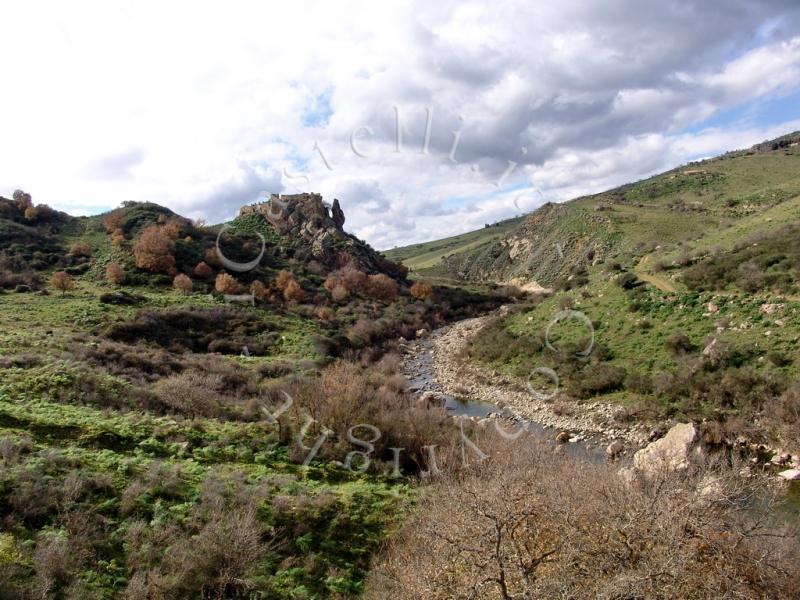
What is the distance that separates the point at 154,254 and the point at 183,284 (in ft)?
21.6

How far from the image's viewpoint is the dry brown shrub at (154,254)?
1864 inches

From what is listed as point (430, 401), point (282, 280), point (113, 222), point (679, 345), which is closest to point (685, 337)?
point (679, 345)

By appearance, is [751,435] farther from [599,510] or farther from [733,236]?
[733,236]

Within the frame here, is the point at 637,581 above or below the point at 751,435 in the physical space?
above

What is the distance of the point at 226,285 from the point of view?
45594 millimetres

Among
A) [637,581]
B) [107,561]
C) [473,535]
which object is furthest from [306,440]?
[637,581]

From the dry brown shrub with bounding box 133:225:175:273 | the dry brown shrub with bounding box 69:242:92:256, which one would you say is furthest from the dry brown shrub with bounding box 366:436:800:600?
the dry brown shrub with bounding box 69:242:92:256

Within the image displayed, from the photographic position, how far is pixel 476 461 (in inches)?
519

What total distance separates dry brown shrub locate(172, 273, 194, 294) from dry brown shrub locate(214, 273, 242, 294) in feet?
7.91

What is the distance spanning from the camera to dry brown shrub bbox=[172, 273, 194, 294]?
44.3m

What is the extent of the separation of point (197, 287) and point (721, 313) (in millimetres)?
42681

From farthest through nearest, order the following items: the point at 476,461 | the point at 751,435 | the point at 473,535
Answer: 1. the point at 751,435
2. the point at 476,461
3. the point at 473,535

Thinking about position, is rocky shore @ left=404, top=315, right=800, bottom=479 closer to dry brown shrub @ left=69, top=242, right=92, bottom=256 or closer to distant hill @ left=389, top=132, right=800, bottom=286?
distant hill @ left=389, top=132, right=800, bottom=286

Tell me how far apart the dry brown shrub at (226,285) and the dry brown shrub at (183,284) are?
2412mm
